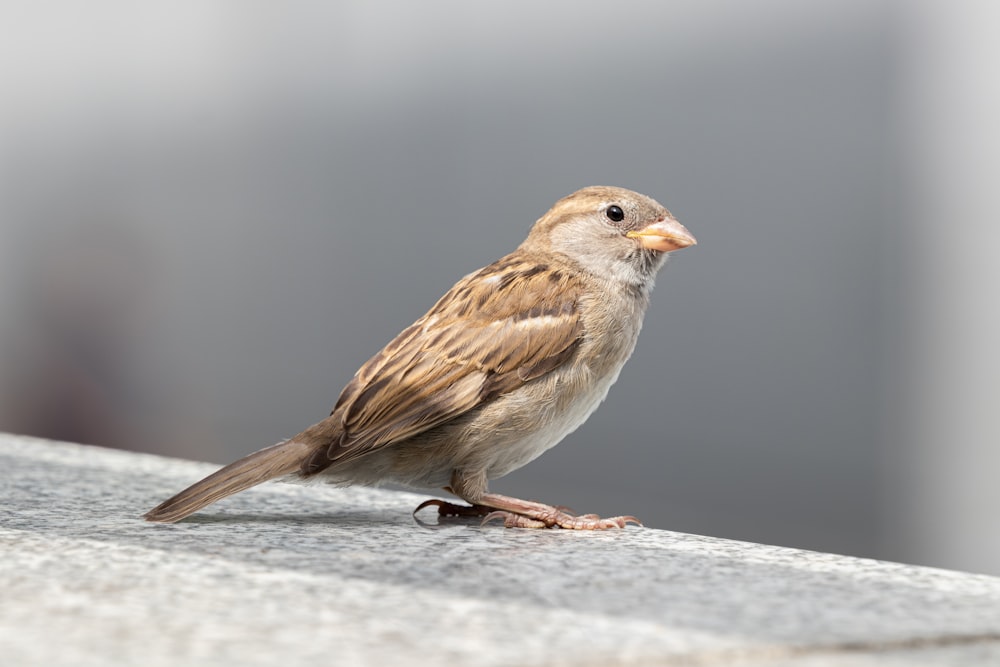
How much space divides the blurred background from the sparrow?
14.4 feet

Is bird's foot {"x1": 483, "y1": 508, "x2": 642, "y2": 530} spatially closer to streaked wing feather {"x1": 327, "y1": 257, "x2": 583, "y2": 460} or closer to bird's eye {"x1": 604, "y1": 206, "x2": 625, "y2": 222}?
streaked wing feather {"x1": 327, "y1": 257, "x2": 583, "y2": 460}

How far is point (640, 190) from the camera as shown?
7.52 meters

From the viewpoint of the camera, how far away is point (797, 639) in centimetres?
143

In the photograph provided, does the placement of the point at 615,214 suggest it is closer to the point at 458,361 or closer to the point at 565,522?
the point at 458,361

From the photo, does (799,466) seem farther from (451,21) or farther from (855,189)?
(451,21)

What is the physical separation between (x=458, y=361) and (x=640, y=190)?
5.16 meters

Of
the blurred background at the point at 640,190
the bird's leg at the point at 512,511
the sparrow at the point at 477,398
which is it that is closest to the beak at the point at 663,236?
the sparrow at the point at 477,398

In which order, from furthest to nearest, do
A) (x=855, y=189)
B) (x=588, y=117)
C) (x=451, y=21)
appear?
(x=451, y=21), (x=588, y=117), (x=855, y=189)

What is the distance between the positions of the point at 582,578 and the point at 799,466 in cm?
532

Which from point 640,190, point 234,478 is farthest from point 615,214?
point 640,190

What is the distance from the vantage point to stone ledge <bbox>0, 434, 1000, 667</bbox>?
136 cm

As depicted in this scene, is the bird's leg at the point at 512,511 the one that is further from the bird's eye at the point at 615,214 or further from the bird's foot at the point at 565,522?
the bird's eye at the point at 615,214

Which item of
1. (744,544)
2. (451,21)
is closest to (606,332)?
(744,544)

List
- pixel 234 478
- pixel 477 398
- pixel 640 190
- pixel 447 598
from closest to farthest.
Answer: pixel 447 598, pixel 234 478, pixel 477 398, pixel 640 190
